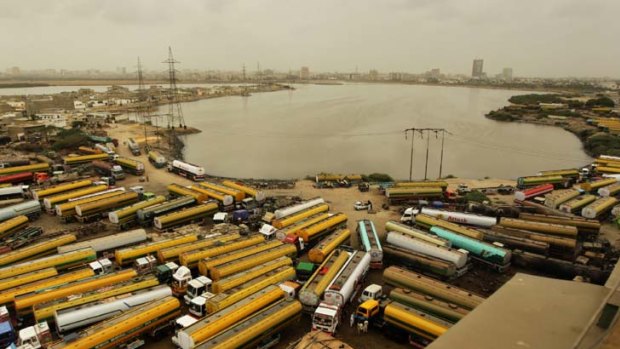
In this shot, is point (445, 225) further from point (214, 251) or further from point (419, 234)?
point (214, 251)

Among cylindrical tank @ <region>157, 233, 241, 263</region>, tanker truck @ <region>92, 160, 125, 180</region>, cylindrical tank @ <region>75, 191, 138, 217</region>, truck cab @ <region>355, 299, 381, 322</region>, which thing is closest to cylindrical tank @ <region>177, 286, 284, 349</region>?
truck cab @ <region>355, 299, 381, 322</region>

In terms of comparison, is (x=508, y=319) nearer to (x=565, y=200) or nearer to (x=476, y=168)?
(x=565, y=200)

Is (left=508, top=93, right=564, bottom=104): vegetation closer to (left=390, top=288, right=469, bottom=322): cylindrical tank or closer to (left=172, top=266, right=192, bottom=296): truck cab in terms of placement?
(left=390, top=288, right=469, bottom=322): cylindrical tank

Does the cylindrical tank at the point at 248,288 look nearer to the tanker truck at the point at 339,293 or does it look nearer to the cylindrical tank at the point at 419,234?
the tanker truck at the point at 339,293

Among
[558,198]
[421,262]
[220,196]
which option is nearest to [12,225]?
[220,196]

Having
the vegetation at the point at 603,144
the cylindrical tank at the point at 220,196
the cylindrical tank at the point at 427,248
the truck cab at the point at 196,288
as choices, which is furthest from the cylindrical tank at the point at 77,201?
the vegetation at the point at 603,144
